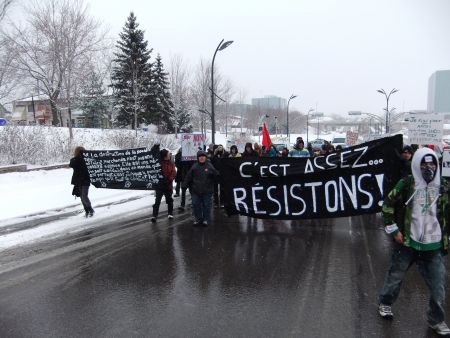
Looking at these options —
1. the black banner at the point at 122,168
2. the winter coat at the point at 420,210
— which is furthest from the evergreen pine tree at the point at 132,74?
the winter coat at the point at 420,210

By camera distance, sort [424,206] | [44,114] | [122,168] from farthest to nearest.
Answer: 1. [44,114]
2. [122,168]
3. [424,206]

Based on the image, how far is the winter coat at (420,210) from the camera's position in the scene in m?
3.90

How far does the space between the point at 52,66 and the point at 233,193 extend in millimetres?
21301

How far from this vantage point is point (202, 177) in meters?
8.52

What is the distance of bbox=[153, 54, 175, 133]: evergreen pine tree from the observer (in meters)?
45.1

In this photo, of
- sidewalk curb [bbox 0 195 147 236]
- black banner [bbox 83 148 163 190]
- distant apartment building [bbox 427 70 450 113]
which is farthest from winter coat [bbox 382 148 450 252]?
distant apartment building [bbox 427 70 450 113]

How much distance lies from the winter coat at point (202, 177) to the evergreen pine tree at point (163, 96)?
118 ft

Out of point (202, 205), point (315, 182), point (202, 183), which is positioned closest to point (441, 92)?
point (315, 182)

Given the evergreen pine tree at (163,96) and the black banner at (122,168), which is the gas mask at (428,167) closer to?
the black banner at (122,168)

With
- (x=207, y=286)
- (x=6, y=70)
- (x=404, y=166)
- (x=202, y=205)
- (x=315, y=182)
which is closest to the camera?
(x=207, y=286)

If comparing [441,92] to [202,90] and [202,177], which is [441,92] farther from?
[202,177]

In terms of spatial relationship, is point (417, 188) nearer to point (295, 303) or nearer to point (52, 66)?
point (295, 303)

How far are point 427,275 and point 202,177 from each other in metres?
5.23

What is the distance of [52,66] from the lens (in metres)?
25.2
